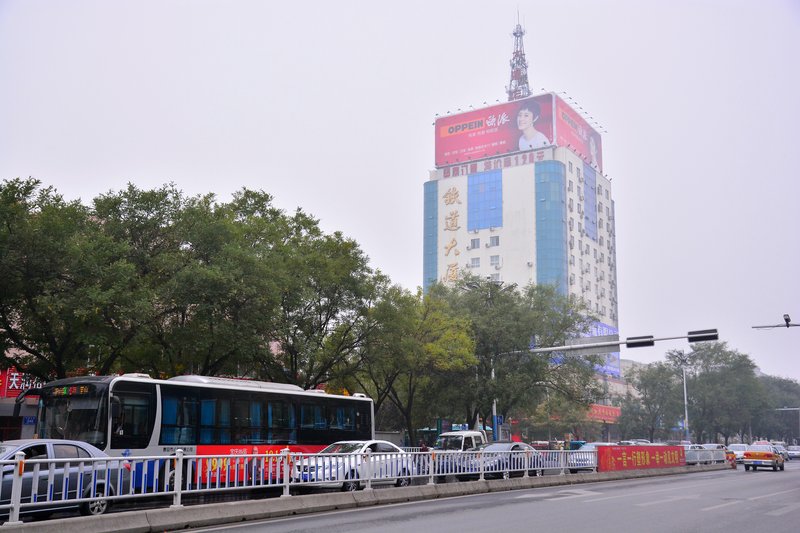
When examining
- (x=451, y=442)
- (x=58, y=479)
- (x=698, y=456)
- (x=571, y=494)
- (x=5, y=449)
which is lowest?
(x=698, y=456)

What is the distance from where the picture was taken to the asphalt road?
43.0ft

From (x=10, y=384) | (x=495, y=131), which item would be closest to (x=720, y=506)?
(x=10, y=384)

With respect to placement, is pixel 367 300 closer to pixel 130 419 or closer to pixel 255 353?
pixel 255 353

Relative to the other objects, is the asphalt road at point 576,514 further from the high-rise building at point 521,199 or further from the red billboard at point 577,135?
the red billboard at point 577,135

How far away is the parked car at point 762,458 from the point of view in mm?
38003

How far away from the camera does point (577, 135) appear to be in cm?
11994

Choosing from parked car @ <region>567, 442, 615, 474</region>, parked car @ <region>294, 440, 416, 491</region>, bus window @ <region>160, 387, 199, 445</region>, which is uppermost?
bus window @ <region>160, 387, 199, 445</region>

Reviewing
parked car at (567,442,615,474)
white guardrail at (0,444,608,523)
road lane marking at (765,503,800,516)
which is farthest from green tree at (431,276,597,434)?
road lane marking at (765,503,800,516)

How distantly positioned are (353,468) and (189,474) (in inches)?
212

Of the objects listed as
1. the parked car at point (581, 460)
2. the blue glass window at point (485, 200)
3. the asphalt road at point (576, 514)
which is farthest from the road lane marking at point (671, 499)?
the blue glass window at point (485, 200)

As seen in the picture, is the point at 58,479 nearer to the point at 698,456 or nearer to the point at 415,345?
the point at 415,345

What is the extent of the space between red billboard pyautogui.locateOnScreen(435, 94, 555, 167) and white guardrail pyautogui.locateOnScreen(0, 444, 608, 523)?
3779 inches

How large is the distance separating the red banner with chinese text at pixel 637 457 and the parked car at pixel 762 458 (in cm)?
373

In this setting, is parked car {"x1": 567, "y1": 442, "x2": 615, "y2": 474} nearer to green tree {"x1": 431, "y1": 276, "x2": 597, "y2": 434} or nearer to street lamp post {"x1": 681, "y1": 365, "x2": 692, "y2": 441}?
green tree {"x1": 431, "y1": 276, "x2": 597, "y2": 434}
